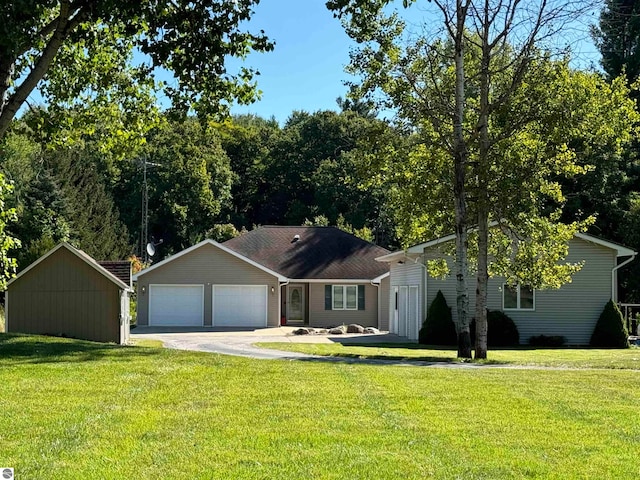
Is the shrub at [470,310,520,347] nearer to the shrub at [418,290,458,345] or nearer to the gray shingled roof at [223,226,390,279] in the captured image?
the shrub at [418,290,458,345]

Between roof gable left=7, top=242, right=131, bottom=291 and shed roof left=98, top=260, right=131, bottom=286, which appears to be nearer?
roof gable left=7, top=242, right=131, bottom=291

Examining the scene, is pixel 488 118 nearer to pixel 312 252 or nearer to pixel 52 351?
pixel 52 351

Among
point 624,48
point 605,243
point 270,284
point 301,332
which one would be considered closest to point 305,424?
point 605,243

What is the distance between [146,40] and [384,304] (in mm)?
27617

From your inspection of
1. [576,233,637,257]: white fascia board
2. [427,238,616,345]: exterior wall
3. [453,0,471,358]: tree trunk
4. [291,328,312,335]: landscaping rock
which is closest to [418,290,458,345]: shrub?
[427,238,616,345]: exterior wall

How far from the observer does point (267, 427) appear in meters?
8.05

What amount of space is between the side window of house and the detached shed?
14803mm

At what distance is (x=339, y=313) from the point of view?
3994 cm

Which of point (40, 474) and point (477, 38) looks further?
point (477, 38)

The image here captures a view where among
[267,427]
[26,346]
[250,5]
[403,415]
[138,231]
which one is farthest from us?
[138,231]

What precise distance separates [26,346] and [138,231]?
48.6m

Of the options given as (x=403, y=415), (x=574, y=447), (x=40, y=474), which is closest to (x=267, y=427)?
(x=403, y=415)

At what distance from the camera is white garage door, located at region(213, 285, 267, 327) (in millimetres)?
38094

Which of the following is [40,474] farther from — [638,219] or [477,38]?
[638,219]
